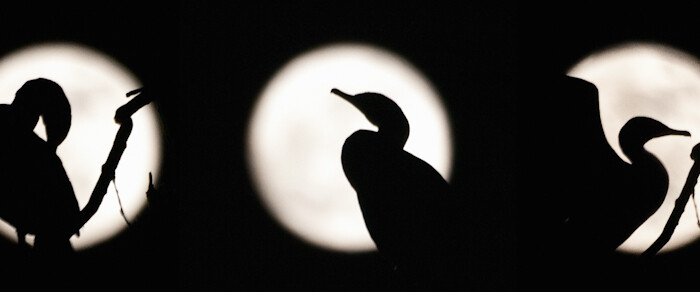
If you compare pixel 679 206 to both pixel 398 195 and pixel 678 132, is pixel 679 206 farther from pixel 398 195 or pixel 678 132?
pixel 398 195

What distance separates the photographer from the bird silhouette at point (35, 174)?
111 centimetres

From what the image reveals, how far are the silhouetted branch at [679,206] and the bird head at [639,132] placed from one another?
0.06 m

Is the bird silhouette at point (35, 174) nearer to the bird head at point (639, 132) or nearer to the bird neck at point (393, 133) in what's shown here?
the bird neck at point (393, 133)

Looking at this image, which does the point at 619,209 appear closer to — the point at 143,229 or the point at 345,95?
the point at 345,95

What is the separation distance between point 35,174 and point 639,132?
3.39 ft

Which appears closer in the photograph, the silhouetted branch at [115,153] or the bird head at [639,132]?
the silhouetted branch at [115,153]

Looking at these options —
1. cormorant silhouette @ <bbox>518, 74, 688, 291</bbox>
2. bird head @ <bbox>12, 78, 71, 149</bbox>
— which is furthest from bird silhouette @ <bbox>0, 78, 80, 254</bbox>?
cormorant silhouette @ <bbox>518, 74, 688, 291</bbox>

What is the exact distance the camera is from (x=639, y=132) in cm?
123

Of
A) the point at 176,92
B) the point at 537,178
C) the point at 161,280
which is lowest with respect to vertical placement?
the point at 161,280

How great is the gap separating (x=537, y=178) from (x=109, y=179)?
2.49 ft

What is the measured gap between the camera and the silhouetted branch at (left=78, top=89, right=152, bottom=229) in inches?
42.8

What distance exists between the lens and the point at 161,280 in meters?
1.24

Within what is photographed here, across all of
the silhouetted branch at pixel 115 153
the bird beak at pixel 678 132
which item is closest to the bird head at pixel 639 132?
the bird beak at pixel 678 132

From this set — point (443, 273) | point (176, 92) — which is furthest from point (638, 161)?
point (176, 92)
